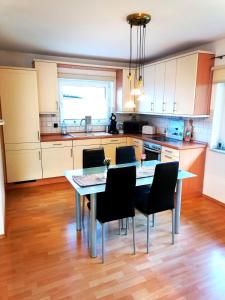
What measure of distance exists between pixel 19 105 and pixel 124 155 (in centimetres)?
205

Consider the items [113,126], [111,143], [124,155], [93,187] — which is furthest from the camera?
[113,126]

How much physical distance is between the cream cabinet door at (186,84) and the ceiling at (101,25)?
0.29 m

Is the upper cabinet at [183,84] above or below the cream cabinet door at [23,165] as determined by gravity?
above

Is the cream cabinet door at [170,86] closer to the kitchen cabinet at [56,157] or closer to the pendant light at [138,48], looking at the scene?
the pendant light at [138,48]

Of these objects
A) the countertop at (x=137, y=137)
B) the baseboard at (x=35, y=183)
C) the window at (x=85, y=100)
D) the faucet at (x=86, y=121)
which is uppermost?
the window at (x=85, y=100)

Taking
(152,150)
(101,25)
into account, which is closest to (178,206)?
(152,150)

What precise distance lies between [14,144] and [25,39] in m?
1.70

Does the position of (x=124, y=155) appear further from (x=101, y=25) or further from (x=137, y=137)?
(x=101, y=25)

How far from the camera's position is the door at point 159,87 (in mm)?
3932

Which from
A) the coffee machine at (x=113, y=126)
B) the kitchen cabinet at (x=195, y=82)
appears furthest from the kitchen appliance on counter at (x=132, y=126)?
the kitchen cabinet at (x=195, y=82)

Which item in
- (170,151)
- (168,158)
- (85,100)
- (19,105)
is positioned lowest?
(168,158)

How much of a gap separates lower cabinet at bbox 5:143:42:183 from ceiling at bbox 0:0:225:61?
1.72 m

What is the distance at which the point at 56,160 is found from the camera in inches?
162

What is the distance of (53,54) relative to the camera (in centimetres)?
419
